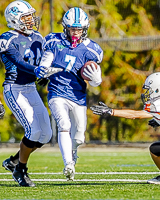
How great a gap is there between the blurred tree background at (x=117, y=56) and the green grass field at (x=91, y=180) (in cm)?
253

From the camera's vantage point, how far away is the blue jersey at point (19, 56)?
16.1ft

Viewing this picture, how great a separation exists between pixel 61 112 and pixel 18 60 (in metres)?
0.71

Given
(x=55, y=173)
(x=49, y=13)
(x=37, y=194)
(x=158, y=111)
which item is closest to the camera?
(x=37, y=194)

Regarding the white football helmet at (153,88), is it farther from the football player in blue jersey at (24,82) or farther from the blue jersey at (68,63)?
the football player in blue jersey at (24,82)

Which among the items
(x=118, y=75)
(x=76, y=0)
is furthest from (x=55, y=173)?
(x=76, y=0)

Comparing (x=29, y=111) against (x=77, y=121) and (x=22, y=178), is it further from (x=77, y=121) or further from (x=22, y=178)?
(x=22, y=178)

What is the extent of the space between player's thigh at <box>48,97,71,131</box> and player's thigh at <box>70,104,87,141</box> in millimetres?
109

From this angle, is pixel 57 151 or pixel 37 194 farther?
pixel 57 151

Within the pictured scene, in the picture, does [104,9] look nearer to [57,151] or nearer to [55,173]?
[57,151]

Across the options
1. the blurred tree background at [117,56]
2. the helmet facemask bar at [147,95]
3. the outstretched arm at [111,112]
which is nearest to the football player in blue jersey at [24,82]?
the outstretched arm at [111,112]

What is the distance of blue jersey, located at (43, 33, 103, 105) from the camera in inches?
194

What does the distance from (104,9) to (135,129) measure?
3296mm

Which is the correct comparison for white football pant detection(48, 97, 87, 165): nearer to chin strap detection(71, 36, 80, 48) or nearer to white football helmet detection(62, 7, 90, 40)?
chin strap detection(71, 36, 80, 48)

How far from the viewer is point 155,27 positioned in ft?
40.7
